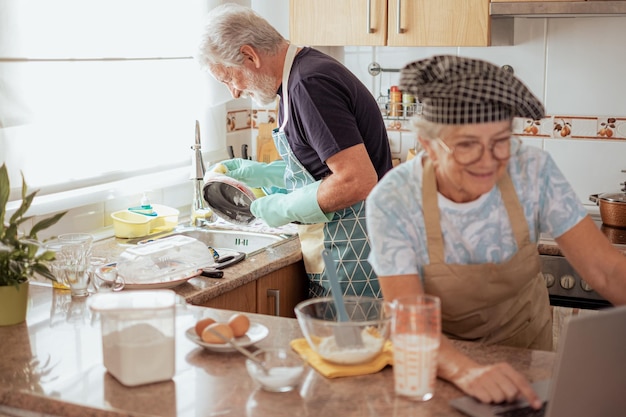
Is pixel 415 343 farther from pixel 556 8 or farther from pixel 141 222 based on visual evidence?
pixel 556 8

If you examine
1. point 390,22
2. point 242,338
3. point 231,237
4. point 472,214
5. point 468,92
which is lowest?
point 231,237

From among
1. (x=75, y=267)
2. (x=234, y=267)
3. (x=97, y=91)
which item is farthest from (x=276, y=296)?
(x=97, y=91)

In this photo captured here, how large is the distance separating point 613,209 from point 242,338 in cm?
171

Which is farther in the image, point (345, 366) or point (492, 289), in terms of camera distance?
point (492, 289)

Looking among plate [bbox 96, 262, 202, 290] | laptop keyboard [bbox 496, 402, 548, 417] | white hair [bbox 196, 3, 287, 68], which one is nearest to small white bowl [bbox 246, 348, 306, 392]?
laptop keyboard [bbox 496, 402, 548, 417]

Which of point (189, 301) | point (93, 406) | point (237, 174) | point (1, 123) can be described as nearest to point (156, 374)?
point (93, 406)

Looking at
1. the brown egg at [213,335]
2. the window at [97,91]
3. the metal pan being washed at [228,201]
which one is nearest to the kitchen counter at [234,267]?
the metal pan being washed at [228,201]

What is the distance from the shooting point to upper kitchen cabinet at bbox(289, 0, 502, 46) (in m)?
3.10

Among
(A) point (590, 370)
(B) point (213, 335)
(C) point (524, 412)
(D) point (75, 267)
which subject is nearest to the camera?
(A) point (590, 370)

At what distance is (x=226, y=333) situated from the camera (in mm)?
1717

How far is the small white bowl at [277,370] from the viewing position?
1539mm

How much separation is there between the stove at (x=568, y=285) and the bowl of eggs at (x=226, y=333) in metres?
1.38

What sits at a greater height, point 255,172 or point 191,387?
point 255,172

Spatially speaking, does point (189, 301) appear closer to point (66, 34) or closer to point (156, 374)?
point (156, 374)
